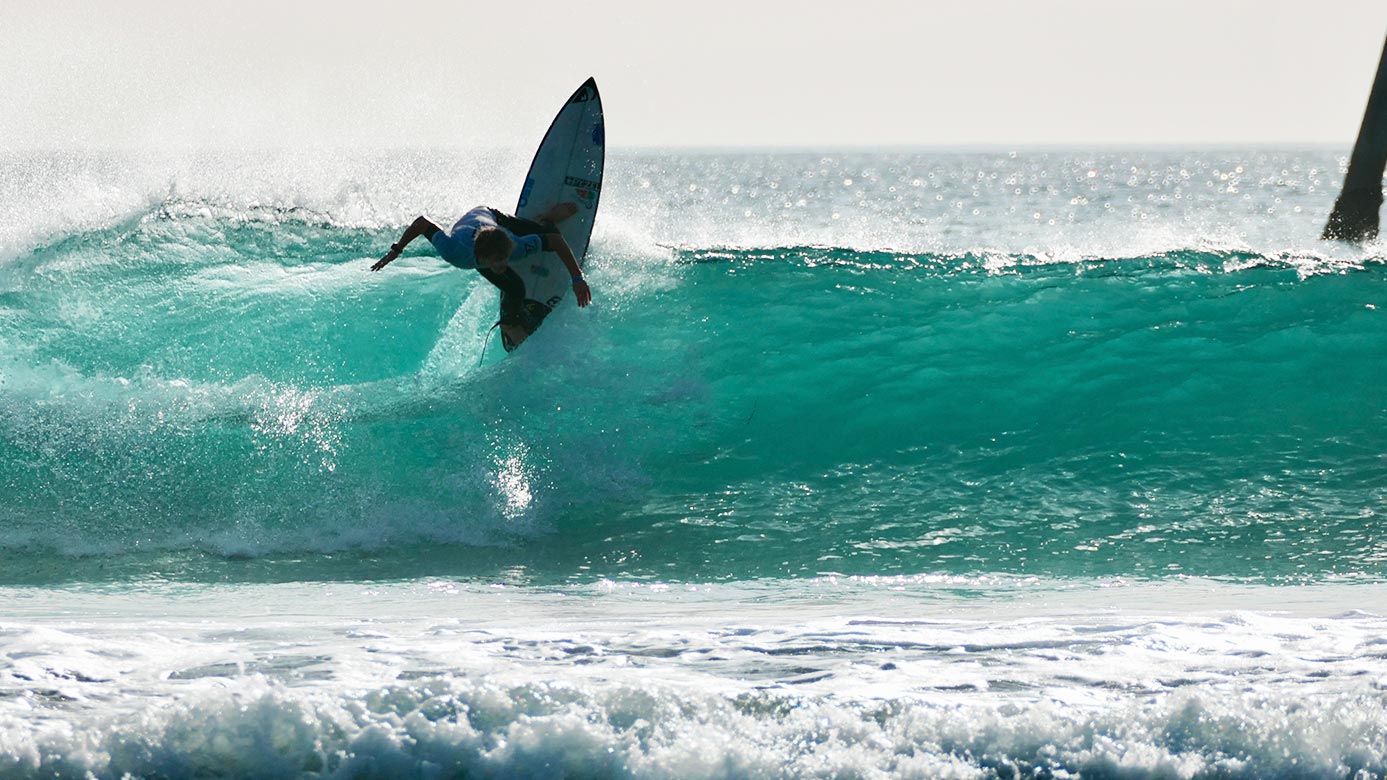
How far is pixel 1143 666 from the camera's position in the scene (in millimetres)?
4117

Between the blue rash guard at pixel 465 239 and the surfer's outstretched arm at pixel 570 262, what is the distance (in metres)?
0.22

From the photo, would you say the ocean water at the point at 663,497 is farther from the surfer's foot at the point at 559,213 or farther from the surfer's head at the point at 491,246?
Result: the surfer's head at the point at 491,246

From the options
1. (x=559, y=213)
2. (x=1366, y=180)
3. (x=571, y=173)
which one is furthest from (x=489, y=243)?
(x=1366, y=180)

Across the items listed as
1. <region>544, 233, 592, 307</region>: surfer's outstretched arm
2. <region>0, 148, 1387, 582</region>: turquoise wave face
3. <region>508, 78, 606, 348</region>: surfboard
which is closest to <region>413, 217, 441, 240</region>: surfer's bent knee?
<region>544, 233, 592, 307</region>: surfer's outstretched arm

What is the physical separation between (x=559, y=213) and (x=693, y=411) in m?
1.79

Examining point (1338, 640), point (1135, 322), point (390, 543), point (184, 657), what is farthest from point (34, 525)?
point (1135, 322)

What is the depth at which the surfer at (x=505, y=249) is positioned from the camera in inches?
295

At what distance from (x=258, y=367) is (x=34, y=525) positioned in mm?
2179

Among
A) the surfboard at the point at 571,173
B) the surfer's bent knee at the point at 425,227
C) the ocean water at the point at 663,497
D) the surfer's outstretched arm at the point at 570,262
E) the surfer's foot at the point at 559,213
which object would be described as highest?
the surfboard at the point at 571,173

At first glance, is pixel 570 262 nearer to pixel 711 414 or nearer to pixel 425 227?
pixel 425 227

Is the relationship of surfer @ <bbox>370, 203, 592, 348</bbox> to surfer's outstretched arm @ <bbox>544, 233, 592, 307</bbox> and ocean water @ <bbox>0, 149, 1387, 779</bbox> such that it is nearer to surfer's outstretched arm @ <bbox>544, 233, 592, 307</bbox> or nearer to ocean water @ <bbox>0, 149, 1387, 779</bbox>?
surfer's outstretched arm @ <bbox>544, 233, 592, 307</bbox>

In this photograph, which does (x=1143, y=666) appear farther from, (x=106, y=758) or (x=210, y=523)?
(x=210, y=523)

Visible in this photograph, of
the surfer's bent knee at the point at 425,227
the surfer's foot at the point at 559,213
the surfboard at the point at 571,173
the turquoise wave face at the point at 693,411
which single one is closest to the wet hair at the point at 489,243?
the surfer's bent knee at the point at 425,227

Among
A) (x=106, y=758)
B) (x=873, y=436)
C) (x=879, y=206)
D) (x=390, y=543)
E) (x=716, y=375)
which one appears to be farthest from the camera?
(x=879, y=206)
